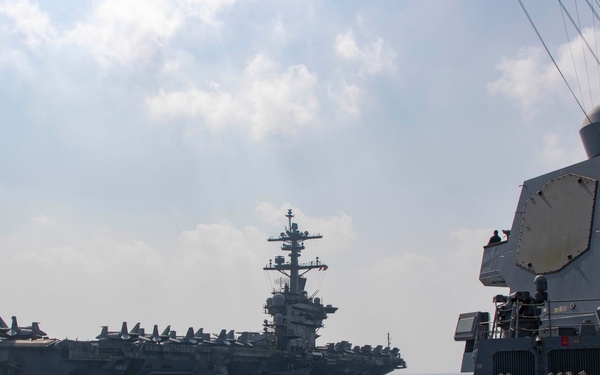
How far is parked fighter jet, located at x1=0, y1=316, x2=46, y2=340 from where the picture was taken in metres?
38.9

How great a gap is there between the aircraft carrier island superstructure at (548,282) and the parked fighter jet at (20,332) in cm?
3317

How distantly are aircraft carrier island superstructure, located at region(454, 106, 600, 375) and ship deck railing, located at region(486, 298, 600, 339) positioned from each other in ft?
0.04

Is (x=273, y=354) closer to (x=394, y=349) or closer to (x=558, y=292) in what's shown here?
(x=394, y=349)

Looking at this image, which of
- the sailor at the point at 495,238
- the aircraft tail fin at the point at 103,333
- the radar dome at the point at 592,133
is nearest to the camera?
the radar dome at the point at 592,133

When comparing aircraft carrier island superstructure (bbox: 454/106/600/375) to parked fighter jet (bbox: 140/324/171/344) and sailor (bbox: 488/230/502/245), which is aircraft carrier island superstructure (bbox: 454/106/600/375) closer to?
sailor (bbox: 488/230/502/245)

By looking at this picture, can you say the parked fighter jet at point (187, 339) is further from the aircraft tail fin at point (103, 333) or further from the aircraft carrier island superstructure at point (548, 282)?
the aircraft carrier island superstructure at point (548, 282)

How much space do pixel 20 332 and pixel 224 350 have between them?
12173 mm

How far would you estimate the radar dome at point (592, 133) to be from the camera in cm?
1126

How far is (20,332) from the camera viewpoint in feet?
130

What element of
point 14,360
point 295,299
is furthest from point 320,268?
point 14,360

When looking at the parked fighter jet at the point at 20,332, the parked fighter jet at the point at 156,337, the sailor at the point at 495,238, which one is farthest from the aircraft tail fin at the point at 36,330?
the sailor at the point at 495,238

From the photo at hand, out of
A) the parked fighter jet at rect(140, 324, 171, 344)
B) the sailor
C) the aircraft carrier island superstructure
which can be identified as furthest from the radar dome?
the parked fighter jet at rect(140, 324, 171, 344)

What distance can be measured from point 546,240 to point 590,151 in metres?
1.63

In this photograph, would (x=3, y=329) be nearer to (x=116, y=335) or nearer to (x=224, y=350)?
(x=116, y=335)
